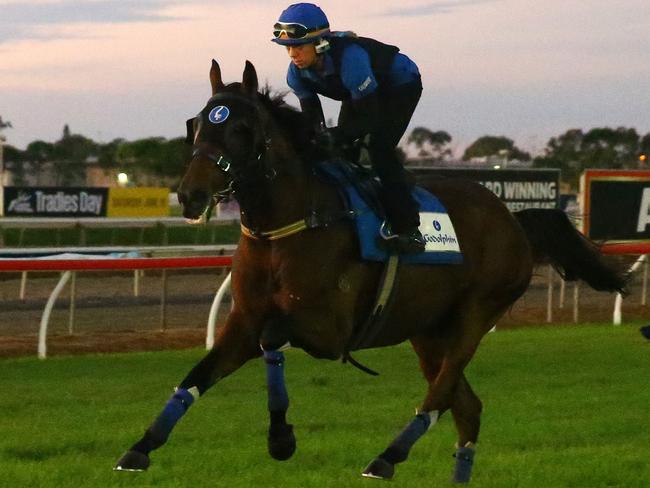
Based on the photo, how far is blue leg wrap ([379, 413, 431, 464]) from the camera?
5.48m

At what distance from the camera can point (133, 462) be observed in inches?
191

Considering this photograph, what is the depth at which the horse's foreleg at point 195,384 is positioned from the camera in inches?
193

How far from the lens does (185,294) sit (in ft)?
62.1

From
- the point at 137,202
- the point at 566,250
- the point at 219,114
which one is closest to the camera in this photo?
the point at 219,114

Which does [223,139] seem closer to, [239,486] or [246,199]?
[246,199]

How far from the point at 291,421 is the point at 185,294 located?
11249 mm

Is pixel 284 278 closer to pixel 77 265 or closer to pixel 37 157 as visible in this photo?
pixel 77 265

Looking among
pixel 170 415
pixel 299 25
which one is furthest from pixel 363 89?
pixel 170 415

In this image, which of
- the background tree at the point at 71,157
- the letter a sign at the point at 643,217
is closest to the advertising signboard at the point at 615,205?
the letter a sign at the point at 643,217

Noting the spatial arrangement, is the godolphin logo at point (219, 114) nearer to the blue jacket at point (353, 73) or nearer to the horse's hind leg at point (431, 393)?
the blue jacket at point (353, 73)

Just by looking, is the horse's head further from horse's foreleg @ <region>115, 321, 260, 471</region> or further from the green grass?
the green grass

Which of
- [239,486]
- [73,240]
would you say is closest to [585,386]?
[239,486]

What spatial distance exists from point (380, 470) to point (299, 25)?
1.78m

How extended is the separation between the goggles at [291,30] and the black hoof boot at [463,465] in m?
1.98
